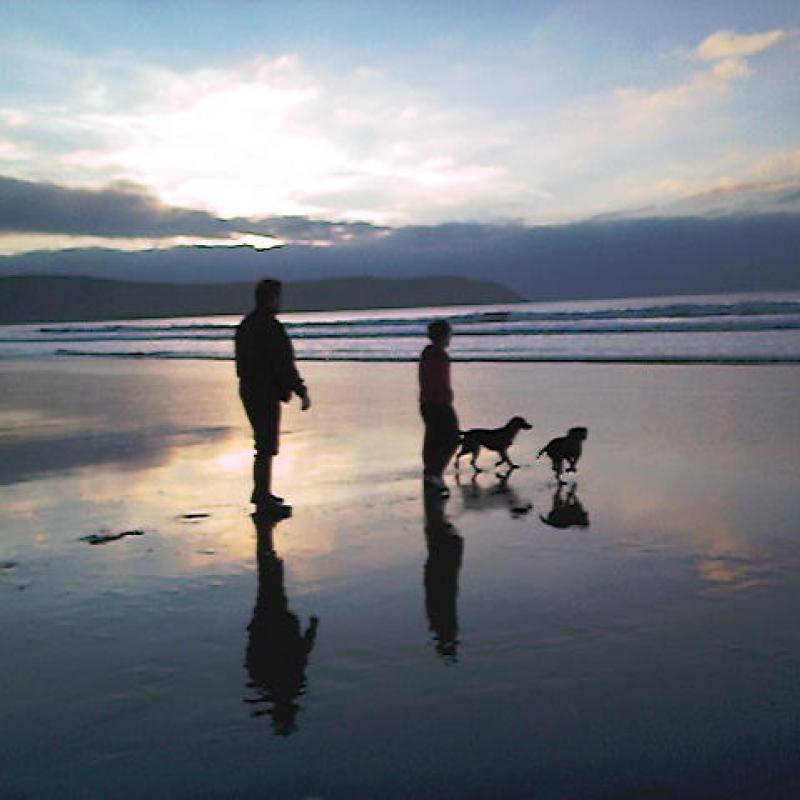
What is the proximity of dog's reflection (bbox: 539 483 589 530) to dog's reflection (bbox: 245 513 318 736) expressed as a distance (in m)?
2.41

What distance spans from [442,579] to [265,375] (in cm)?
317

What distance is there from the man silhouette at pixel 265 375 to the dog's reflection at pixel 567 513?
244 centimetres

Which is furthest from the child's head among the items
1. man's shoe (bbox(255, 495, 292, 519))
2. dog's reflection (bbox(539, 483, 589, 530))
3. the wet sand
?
man's shoe (bbox(255, 495, 292, 519))

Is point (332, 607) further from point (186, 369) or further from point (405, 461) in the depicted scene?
point (186, 369)

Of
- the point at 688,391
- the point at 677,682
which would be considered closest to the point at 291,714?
the point at 677,682

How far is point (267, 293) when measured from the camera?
7.88m

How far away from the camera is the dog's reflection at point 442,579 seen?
441 cm

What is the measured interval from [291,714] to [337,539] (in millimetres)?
3047

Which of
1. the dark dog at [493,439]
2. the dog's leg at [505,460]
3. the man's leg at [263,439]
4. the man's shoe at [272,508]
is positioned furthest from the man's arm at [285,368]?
the dog's leg at [505,460]

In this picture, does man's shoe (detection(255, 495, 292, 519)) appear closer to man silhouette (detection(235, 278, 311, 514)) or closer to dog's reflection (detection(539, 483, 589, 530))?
man silhouette (detection(235, 278, 311, 514))

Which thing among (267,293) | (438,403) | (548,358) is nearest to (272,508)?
(267,293)

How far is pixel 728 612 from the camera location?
15.3ft

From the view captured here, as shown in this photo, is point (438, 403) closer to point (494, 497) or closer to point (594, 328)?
point (494, 497)

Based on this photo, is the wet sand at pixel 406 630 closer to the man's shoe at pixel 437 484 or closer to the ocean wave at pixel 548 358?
the man's shoe at pixel 437 484
